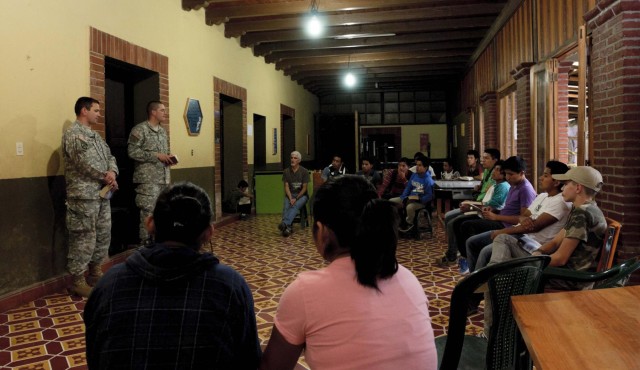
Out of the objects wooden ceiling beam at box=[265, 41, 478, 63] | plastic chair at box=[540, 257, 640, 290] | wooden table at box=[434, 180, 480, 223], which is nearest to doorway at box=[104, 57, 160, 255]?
wooden table at box=[434, 180, 480, 223]

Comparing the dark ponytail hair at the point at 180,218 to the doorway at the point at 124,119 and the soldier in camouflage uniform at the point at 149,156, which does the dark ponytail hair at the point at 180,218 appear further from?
the doorway at the point at 124,119

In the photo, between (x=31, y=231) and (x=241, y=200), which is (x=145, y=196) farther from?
(x=241, y=200)

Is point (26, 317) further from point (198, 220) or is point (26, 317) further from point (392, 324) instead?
point (392, 324)

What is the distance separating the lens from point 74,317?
11.8ft

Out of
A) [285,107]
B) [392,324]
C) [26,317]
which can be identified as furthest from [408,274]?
[285,107]

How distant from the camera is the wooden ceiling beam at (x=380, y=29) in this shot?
8320mm

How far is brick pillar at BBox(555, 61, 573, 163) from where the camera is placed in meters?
5.52

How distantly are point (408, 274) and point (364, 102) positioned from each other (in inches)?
633

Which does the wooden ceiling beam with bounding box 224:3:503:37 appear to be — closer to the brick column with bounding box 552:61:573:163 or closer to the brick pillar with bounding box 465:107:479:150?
the brick column with bounding box 552:61:573:163

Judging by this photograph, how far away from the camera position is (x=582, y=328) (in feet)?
4.60

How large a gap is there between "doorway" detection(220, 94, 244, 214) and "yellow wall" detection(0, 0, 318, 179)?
1248 mm

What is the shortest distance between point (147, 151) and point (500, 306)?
169 inches

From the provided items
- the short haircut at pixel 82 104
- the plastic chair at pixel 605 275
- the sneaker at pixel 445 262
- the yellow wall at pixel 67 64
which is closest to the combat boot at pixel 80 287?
the yellow wall at pixel 67 64

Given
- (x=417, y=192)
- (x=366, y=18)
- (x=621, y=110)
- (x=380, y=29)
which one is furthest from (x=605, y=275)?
(x=380, y=29)
